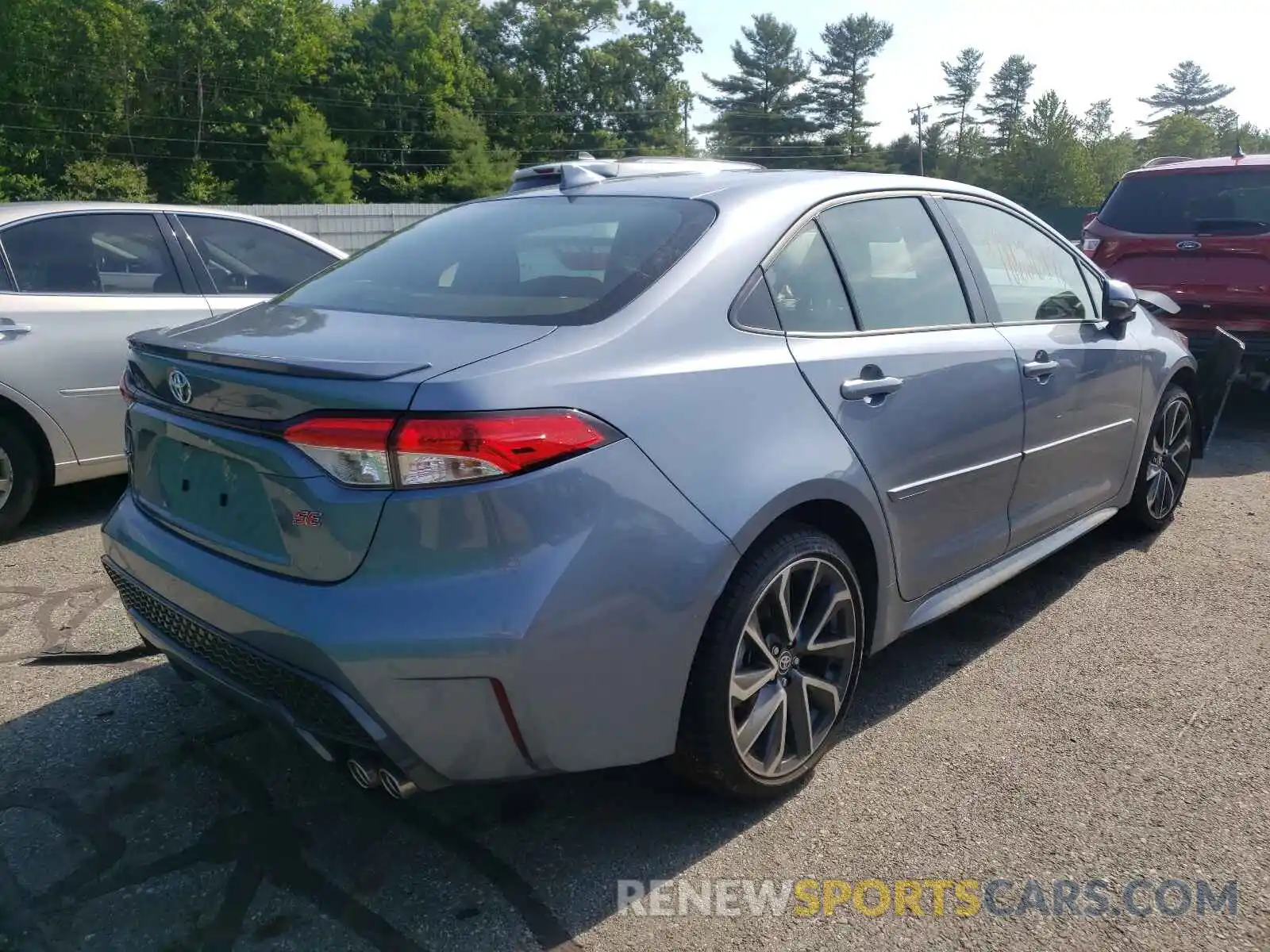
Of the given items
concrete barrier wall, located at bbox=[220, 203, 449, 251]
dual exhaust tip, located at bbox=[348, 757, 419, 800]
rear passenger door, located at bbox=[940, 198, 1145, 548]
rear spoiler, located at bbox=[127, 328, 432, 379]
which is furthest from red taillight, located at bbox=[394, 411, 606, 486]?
concrete barrier wall, located at bbox=[220, 203, 449, 251]

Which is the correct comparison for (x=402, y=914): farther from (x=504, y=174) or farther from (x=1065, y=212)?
(x=504, y=174)

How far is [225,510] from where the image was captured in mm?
2359

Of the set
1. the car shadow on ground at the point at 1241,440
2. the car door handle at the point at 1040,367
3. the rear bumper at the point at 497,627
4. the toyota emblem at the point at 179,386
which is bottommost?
the car shadow on ground at the point at 1241,440

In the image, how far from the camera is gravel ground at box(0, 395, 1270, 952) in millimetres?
2254

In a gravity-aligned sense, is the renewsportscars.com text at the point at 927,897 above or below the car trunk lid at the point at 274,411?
below

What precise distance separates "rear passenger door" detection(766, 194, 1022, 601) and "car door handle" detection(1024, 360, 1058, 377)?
0.33 ft

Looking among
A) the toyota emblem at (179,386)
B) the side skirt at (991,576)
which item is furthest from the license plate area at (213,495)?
the side skirt at (991,576)

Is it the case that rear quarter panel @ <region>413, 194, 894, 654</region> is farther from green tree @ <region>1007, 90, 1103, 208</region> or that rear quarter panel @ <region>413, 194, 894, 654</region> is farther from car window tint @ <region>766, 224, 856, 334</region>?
green tree @ <region>1007, 90, 1103, 208</region>

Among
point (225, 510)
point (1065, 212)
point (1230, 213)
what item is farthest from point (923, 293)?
point (1065, 212)

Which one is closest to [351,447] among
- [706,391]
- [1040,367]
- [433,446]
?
[433,446]

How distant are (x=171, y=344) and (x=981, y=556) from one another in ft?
8.19

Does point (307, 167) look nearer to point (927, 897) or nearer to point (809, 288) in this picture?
point (809, 288)

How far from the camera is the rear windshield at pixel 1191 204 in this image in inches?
279

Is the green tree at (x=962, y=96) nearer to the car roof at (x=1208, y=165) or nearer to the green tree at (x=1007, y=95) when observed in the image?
the green tree at (x=1007, y=95)
